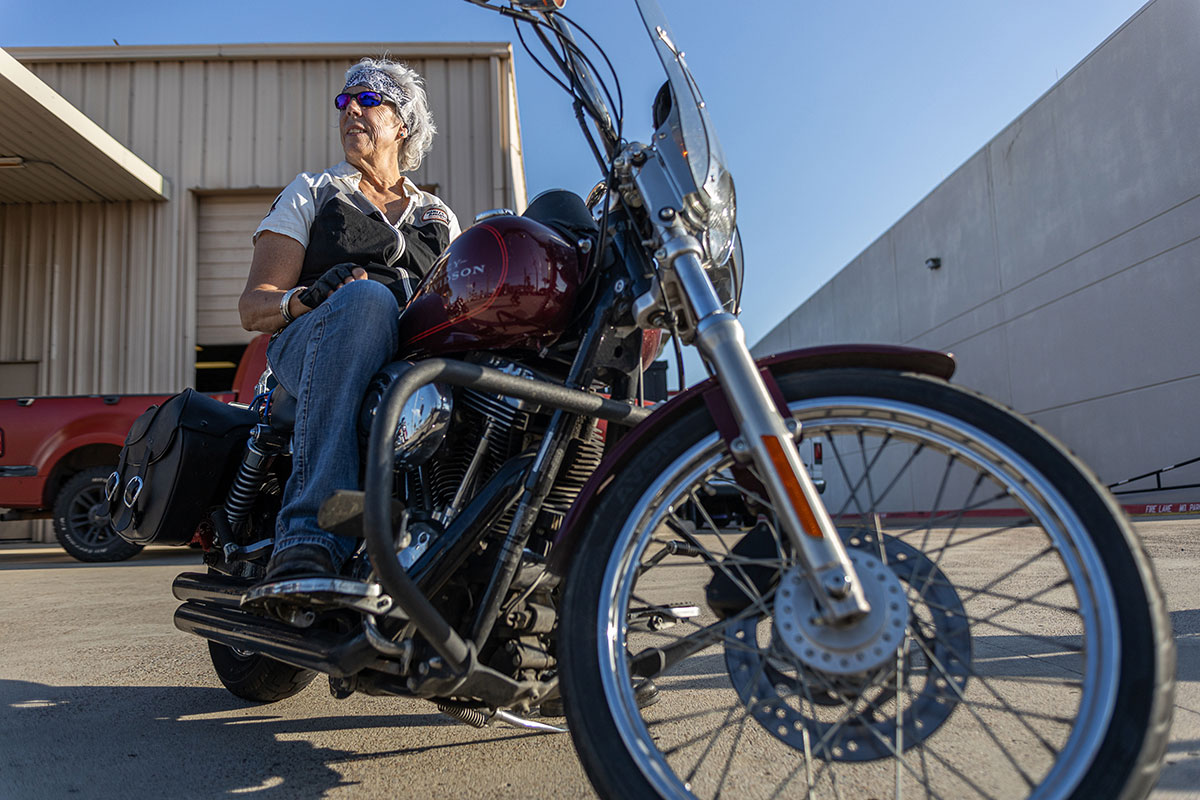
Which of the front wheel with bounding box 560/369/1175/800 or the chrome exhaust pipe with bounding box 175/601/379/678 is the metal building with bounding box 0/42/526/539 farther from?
the front wheel with bounding box 560/369/1175/800

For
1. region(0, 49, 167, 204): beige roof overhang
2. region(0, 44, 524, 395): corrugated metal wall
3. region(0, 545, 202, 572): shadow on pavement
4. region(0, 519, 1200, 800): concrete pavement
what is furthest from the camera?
region(0, 44, 524, 395): corrugated metal wall

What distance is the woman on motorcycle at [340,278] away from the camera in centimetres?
181

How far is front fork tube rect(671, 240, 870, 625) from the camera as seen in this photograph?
126 centimetres

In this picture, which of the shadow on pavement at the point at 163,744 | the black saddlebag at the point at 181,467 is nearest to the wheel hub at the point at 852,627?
the shadow on pavement at the point at 163,744

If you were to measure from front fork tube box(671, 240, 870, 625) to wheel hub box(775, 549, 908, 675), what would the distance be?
1.1 inches

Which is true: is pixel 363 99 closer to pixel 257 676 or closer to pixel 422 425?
pixel 422 425

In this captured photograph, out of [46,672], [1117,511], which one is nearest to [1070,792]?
[1117,511]

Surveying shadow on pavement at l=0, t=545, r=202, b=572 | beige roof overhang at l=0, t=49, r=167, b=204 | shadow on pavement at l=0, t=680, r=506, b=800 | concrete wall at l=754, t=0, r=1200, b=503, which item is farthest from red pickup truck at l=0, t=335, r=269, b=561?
concrete wall at l=754, t=0, r=1200, b=503

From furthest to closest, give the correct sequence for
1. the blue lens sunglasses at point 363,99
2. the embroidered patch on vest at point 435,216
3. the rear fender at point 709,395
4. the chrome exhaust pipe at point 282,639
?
the embroidered patch on vest at point 435,216 < the blue lens sunglasses at point 363,99 < the chrome exhaust pipe at point 282,639 < the rear fender at point 709,395

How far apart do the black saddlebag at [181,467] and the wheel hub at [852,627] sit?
1.73 meters

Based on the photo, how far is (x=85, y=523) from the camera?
24.1ft

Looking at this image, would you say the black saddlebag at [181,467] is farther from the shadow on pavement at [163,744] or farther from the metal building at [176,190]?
the metal building at [176,190]

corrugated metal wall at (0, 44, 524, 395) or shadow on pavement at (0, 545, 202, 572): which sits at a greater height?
corrugated metal wall at (0, 44, 524, 395)

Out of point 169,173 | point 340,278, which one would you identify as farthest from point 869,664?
point 169,173
